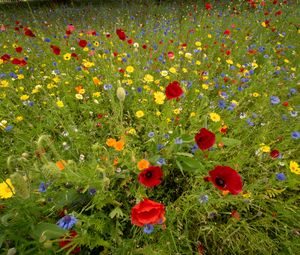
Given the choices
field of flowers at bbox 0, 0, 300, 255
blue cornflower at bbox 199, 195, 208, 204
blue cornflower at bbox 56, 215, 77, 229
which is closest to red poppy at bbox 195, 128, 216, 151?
field of flowers at bbox 0, 0, 300, 255

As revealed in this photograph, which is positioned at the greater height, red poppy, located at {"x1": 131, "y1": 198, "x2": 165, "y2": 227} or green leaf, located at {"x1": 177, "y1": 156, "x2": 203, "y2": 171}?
red poppy, located at {"x1": 131, "y1": 198, "x2": 165, "y2": 227}

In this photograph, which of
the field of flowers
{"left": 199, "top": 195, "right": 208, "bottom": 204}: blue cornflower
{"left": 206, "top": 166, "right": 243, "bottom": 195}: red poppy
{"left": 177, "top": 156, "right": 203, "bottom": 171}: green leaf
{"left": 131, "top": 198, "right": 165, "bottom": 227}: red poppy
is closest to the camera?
{"left": 131, "top": 198, "right": 165, "bottom": 227}: red poppy

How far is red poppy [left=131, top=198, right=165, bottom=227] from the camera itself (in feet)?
3.34

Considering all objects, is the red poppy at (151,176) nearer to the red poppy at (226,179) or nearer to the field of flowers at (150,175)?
the field of flowers at (150,175)

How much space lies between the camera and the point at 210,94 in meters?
2.79

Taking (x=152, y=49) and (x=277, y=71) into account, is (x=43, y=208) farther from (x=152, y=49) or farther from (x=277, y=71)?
(x=277, y=71)

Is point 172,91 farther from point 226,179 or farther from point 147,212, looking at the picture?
point 147,212

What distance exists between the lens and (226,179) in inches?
45.5

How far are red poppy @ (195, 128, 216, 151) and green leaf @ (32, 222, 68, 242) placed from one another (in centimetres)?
79

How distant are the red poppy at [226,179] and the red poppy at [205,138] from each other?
0.45 ft

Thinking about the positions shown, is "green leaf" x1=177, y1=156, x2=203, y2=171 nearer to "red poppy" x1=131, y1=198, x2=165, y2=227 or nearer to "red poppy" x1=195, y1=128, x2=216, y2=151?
"red poppy" x1=195, y1=128, x2=216, y2=151

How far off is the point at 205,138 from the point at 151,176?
1.14 ft

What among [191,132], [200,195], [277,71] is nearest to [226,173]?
[200,195]

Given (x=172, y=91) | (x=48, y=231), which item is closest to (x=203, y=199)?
(x=172, y=91)
